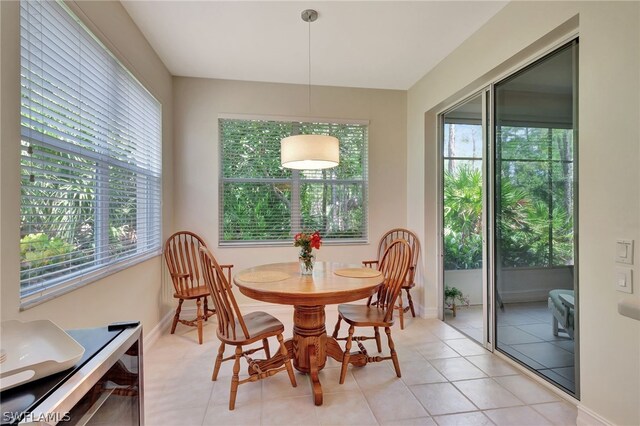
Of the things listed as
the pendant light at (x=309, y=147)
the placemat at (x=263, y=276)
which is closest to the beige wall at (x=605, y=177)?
the pendant light at (x=309, y=147)

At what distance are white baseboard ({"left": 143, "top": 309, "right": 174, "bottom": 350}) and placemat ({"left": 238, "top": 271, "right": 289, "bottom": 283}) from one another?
1238mm

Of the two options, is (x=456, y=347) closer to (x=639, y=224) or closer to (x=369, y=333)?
(x=369, y=333)

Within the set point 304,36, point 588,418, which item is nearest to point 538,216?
point 588,418

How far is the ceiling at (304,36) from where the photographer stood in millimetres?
2350

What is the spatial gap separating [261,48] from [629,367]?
3.49 m

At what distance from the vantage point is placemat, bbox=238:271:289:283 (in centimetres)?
221

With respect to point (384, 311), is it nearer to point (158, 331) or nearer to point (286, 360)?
point (286, 360)

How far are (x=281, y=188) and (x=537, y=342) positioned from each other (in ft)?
9.54

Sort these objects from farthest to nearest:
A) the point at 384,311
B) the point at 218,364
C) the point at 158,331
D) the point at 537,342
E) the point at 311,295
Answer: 1. the point at 158,331
2. the point at 384,311
3. the point at 537,342
4. the point at 218,364
5. the point at 311,295

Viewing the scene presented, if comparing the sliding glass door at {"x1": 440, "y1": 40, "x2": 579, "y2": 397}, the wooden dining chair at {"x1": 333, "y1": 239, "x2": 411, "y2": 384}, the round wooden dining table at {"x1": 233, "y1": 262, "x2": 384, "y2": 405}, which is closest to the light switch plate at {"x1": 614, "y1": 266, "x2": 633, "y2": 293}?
the sliding glass door at {"x1": 440, "y1": 40, "x2": 579, "y2": 397}

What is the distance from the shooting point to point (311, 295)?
6.27ft

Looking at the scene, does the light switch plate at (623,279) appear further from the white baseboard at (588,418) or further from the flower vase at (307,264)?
the flower vase at (307,264)

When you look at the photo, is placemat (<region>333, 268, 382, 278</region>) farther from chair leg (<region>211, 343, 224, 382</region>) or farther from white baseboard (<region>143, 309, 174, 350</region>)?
white baseboard (<region>143, 309, 174, 350</region>)

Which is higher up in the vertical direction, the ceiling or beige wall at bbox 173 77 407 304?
the ceiling
